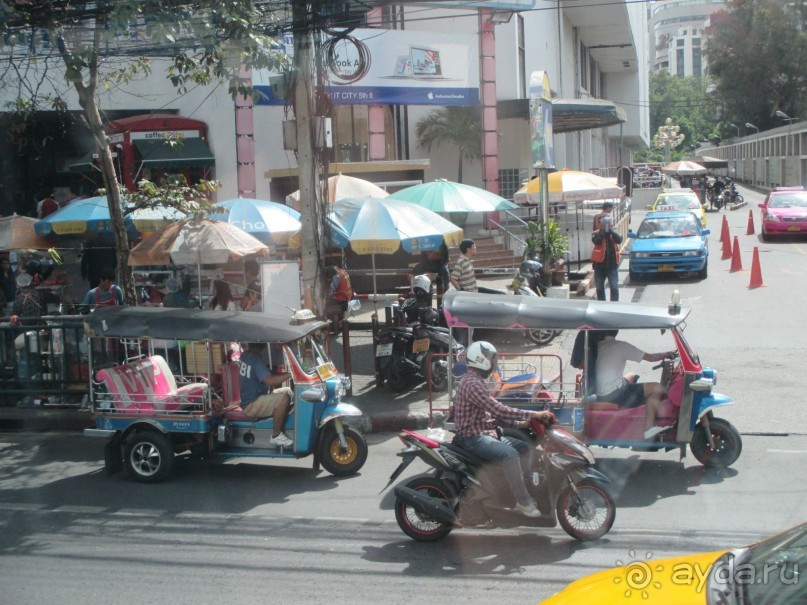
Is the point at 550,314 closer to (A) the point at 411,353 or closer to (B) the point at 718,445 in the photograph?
(B) the point at 718,445

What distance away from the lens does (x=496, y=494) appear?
272 inches

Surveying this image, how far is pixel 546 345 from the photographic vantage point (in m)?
14.3

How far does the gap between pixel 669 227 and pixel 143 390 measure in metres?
16.7

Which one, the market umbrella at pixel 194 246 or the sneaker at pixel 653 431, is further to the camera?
the market umbrella at pixel 194 246

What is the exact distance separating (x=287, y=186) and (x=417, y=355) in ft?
44.9

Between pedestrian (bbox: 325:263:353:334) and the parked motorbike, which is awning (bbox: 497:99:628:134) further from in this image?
the parked motorbike

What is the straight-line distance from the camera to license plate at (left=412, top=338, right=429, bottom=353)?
12125 millimetres

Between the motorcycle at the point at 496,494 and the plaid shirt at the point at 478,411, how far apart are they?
7.0 inches

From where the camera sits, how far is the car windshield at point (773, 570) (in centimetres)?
339

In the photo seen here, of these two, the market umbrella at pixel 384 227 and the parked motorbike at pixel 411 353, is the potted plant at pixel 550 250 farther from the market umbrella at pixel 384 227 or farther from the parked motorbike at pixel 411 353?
the parked motorbike at pixel 411 353

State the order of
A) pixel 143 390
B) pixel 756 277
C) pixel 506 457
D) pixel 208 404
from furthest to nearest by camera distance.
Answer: pixel 756 277
pixel 143 390
pixel 208 404
pixel 506 457

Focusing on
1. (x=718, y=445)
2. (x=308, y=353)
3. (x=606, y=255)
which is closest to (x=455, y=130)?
(x=606, y=255)

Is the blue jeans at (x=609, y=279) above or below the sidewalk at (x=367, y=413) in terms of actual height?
above

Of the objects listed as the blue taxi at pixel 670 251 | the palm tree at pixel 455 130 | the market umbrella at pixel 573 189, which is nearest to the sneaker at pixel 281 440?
the market umbrella at pixel 573 189
